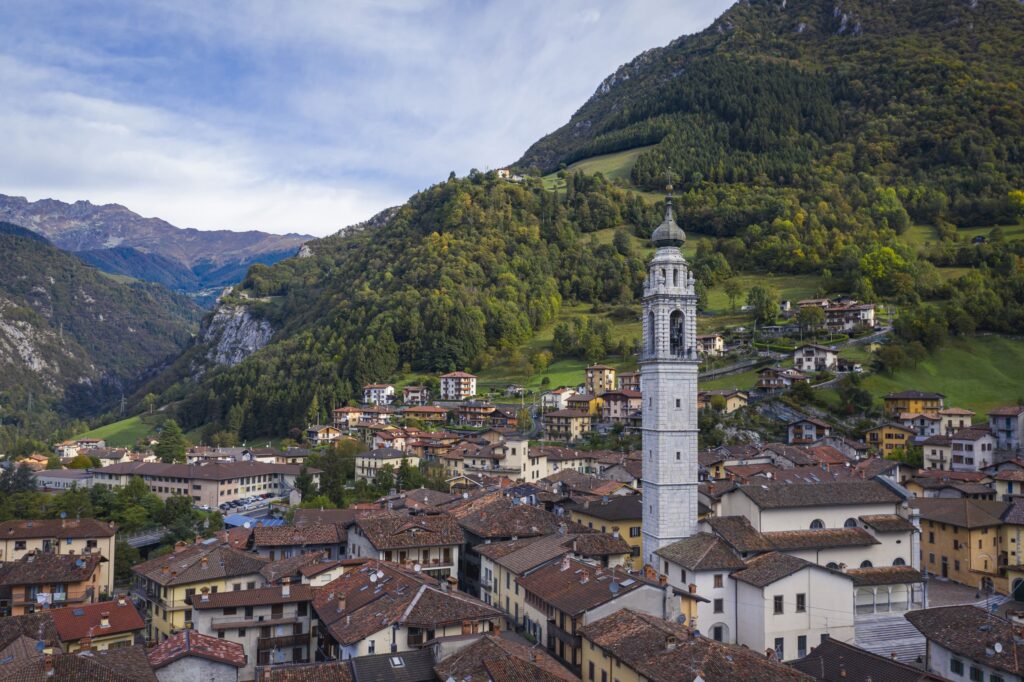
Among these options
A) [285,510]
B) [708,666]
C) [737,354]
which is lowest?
[285,510]

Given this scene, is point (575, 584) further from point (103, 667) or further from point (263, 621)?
point (103, 667)

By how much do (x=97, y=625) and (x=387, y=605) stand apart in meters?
11.4

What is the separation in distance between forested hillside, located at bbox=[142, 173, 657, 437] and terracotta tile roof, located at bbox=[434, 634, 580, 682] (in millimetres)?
86125

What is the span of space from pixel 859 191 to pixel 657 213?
37.2m

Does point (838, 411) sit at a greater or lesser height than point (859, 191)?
lesser

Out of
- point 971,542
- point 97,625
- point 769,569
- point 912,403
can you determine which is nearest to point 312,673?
point 97,625

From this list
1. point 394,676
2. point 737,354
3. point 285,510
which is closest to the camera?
point 394,676

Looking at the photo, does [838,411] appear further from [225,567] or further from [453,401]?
[225,567]

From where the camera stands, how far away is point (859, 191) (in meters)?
150

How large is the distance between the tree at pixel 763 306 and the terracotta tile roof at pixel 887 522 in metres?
69.5

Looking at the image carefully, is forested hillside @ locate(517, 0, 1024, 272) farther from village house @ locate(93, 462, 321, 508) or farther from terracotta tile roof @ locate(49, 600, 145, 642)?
terracotta tile roof @ locate(49, 600, 145, 642)

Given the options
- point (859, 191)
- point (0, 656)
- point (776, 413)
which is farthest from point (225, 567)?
point (859, 191)

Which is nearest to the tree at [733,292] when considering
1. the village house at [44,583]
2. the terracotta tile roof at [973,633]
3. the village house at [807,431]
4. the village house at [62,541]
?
the village house at [807,431]

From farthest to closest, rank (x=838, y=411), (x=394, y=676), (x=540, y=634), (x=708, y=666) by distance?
(x=838, y=411) < (x=540, y=634) < (x=394, y=676) < (x=708, y=666)
